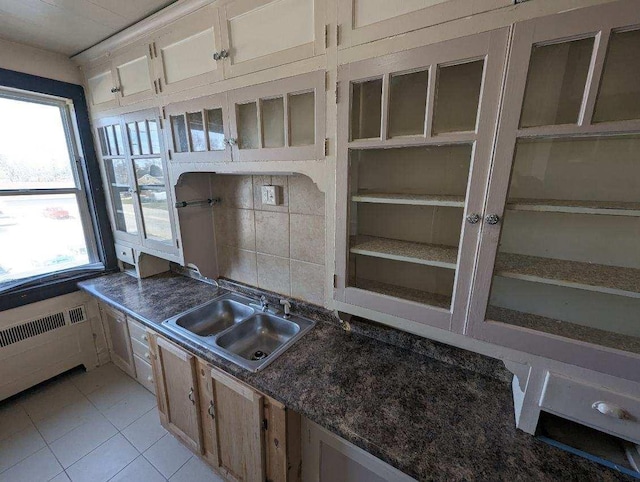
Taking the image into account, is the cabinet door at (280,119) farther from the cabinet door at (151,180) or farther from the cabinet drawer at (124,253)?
the cabinet drawer at (124,253)

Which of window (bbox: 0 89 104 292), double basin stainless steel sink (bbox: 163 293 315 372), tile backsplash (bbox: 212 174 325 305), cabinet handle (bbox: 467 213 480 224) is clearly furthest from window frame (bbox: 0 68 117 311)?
cabinet handle (bbox: 467 213 480 224)

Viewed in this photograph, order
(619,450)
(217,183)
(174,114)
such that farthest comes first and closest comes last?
(217,183) < (174,114) < (619,450)

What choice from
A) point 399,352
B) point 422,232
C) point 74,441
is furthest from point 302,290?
point 74,441

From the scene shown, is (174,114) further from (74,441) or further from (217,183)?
(74,441)

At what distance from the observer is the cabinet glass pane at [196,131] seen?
133 centimetres

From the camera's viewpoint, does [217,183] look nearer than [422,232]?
No

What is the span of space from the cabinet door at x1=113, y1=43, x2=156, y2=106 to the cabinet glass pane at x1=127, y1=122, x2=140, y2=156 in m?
0.13

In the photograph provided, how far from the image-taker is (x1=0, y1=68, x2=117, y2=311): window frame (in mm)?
1757

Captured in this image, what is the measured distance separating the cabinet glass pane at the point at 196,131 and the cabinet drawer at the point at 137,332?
1234 mm

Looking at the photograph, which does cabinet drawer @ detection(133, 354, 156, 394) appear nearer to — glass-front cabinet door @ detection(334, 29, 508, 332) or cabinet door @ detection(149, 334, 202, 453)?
cabinet door @ detection(149, 334, 202, 453)

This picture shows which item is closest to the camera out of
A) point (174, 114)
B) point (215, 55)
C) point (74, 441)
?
point (215, 55)

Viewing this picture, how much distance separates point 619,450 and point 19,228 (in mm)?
3145

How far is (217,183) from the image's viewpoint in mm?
1756

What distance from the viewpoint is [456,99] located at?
838mm
